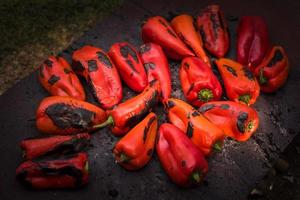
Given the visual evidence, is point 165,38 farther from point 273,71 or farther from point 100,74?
point 273,71

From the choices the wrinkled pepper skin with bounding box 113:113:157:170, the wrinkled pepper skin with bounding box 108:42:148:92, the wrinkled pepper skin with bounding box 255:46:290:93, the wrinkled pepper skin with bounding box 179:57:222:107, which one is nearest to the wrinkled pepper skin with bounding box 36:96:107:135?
the wrinkled pepper skin with bounding box 113:113:157:170

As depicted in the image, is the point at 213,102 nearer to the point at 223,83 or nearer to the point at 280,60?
the point at 223,83

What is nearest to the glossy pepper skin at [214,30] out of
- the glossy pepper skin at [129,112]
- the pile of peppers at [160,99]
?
the pile of peppers at [160,99]

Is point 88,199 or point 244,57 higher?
point 244,57

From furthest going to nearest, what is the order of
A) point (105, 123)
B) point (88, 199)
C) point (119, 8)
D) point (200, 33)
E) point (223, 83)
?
point (119, 8), point (200, 33), point (223, 83), point (105, 123), point (88, 199)

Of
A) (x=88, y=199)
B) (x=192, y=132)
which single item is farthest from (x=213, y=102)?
(x=88, y=199)

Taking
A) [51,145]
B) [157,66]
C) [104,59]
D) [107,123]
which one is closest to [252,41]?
[157,66]
